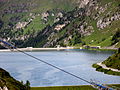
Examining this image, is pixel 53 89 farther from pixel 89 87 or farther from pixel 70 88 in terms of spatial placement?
pixel 89 87

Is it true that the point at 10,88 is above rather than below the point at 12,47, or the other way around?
below

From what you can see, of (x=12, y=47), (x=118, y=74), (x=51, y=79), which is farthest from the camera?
(x=118, y=74)

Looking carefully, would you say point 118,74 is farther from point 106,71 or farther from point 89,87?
point 89,87

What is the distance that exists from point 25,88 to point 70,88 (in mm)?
21168

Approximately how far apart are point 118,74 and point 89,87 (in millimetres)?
56687

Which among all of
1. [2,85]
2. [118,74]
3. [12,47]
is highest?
[12,47]

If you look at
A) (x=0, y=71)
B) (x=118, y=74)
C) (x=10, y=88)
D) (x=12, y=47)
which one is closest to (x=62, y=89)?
(x=0, y=71)

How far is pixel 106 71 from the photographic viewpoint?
19975 cm

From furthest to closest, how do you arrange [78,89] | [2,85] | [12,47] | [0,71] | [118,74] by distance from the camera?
[118,74] → [78,89] → [0,71] → [2,85] → [12,47]

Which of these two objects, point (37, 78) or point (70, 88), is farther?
point (37, 78)

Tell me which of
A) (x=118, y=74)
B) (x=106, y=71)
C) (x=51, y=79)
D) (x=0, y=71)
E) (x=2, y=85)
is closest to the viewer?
(x=2, y=85)

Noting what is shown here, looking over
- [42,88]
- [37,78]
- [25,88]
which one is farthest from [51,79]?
[25,88]

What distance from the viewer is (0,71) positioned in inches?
4616

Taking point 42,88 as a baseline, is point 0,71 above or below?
above
